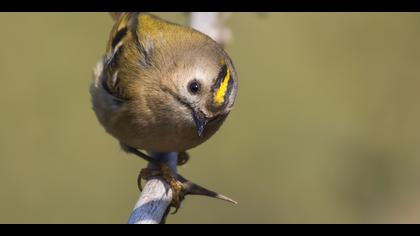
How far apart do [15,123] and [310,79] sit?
2.60 metres

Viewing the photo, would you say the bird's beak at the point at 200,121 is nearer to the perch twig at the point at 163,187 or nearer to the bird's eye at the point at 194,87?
the bird's eye at the point at 194,87

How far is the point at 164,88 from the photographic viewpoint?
4.02 meters

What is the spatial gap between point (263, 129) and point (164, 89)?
2.45 meters

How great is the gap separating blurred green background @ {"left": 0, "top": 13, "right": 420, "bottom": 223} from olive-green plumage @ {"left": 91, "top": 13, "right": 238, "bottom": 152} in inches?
54.9

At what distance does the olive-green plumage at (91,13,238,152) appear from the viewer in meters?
3.81

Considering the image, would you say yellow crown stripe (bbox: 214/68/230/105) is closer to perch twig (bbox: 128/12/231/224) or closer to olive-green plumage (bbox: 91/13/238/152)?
olive-green plumage (bbox: 91/13/238/152)

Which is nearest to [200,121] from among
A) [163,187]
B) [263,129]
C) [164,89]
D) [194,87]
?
[194,87]

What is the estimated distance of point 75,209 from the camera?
5.64m

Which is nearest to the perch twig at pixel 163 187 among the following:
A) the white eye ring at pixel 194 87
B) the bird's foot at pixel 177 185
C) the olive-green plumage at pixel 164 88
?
the bird's foot at pixel 177 185

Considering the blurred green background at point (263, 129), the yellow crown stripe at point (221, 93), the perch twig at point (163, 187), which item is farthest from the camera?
the blurred green background at point (263, 129)

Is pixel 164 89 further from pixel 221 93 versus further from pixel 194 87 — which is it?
pixel 221 93

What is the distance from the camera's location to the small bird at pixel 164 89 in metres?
3.80
